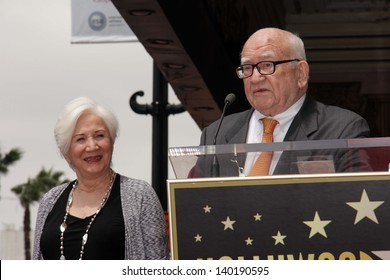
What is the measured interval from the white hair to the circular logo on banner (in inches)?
339

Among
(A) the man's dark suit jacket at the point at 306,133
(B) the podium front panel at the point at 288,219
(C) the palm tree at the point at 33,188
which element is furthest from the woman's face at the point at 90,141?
(C) the palm tree at the point at 33,188

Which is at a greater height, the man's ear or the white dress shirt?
the man's ear

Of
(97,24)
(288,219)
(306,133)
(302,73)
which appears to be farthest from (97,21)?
(288,219)

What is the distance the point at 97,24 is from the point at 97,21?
76 mm

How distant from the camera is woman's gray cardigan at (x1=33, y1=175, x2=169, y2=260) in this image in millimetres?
3930

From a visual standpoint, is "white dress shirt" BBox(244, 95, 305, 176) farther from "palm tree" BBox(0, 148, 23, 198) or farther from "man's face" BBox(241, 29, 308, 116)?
"palm tree" BBox(0, 148, 23, 198)

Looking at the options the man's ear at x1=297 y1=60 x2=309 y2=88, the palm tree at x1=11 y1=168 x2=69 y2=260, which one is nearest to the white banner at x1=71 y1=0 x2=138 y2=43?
the man's ear at x1=297 y1=60 x2=309 y2=88

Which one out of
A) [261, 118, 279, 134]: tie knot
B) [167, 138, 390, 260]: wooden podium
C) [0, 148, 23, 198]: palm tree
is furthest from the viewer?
[0, 148, 23, 198]: palm tree

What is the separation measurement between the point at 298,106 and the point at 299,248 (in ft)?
2.99

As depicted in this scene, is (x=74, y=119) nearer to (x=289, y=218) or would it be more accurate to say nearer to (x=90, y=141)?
(x=90, y=141)

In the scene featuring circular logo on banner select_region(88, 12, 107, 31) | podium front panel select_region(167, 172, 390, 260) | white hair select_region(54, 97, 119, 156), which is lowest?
podium front panel select_region(167, 172, 390, 260)

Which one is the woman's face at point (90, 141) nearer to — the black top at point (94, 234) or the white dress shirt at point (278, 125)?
the black top at point (94, 234)

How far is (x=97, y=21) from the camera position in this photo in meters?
12.6

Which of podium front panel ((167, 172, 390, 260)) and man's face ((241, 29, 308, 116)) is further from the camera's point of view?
man's face ((241, 29, 308, 116))
